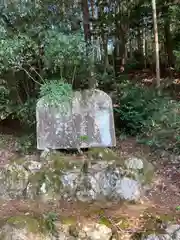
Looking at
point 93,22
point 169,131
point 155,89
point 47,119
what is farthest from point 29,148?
point 93,22

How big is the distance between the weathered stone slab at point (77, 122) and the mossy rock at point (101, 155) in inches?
9.0

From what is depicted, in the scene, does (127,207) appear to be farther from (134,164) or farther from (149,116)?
(149,116)

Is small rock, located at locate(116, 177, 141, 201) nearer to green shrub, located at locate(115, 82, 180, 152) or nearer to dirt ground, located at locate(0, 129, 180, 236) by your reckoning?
dirt ground, located at locate(0, 129, 180, 236)

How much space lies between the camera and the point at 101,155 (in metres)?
5.68

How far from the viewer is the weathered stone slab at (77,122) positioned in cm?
603

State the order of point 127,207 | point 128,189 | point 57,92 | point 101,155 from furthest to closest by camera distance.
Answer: point 57,92
point 101,155
point 128,189
point 127,207

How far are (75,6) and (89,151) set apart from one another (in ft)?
14.3

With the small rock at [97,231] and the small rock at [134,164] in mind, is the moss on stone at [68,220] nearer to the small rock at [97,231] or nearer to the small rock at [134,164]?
the small rock at [97,231]

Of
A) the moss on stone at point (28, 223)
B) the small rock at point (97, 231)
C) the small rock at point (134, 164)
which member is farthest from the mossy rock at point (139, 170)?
the moss on stone at point (28, 223)

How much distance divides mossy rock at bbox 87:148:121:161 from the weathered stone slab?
0.75 ft

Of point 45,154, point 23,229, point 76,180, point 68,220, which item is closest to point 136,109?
point 45,154

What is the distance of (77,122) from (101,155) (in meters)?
0.98

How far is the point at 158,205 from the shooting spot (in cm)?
494

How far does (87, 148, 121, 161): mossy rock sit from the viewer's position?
5.62m
